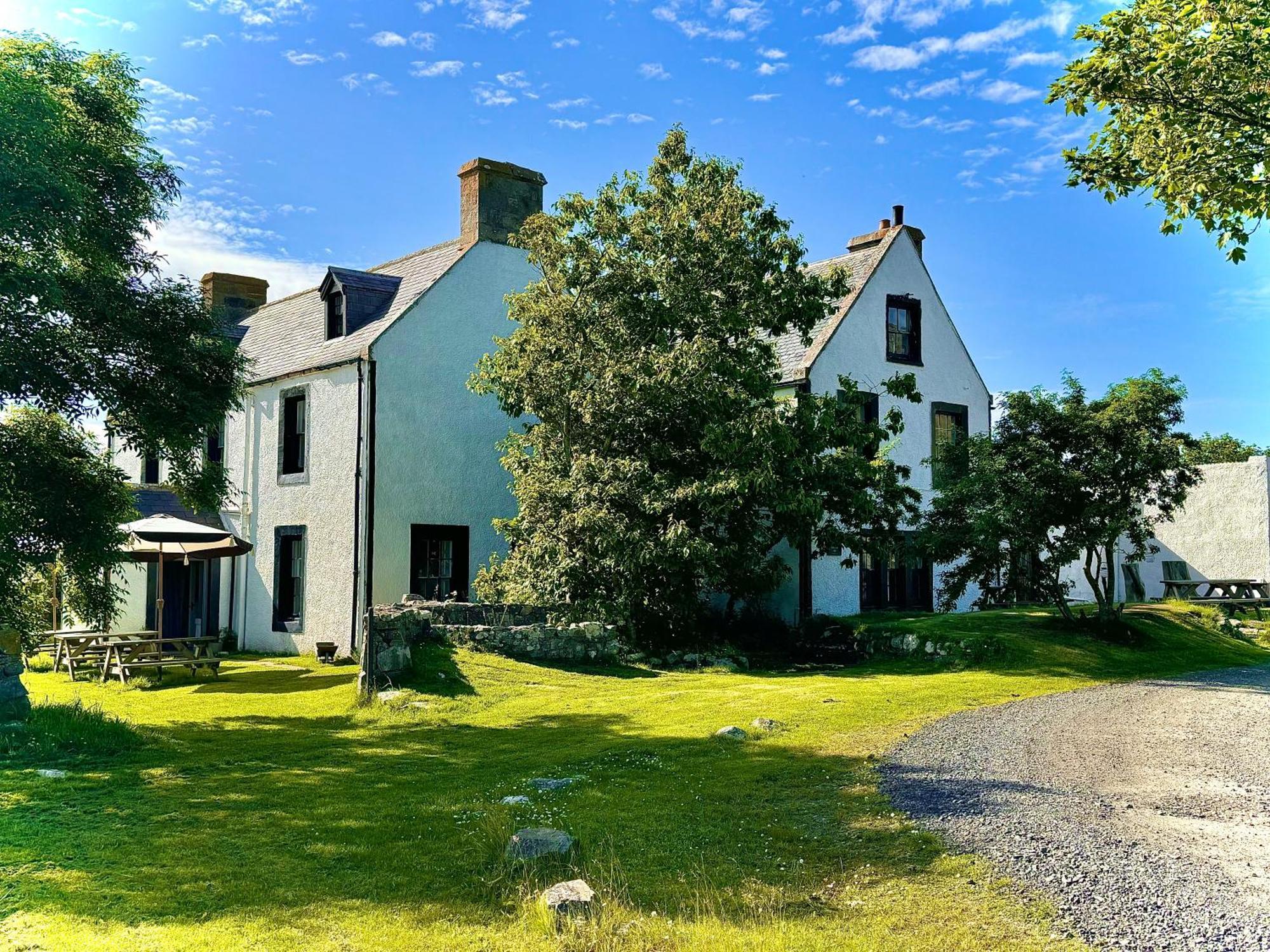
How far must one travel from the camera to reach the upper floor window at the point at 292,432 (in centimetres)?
2488

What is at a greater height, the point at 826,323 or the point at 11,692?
the point at 826,323

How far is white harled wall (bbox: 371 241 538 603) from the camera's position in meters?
23.1

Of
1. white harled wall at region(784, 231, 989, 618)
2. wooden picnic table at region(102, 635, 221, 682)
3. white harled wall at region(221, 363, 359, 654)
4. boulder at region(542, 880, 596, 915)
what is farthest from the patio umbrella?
boulder at region(542, 880, 596, 915)

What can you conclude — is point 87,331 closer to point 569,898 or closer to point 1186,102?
point 569,898

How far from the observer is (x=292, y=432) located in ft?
83.0

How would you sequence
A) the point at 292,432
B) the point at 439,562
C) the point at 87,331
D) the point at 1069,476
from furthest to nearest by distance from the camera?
the point at 292,432, the point at 439,562, the point at 1069,476, the point at 87,331

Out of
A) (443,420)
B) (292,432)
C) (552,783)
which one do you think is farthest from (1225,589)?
(552,783)

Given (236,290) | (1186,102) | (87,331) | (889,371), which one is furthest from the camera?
(236,290)

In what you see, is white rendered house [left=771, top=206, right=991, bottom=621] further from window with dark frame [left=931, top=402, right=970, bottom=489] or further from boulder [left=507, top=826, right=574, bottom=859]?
boulder [left=507, top=826, right=574, bottom=859]

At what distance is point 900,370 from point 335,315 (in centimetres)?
1433

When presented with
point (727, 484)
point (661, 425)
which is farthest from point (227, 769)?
point (661, 425)

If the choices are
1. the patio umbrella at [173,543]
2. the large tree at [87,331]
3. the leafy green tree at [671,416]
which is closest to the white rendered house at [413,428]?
the patio umbrella at [173,543]

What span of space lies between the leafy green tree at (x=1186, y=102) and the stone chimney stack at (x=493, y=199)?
16.0 m

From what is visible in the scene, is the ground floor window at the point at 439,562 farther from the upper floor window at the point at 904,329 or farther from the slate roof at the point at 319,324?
the upper floor window at the point at 904,329
